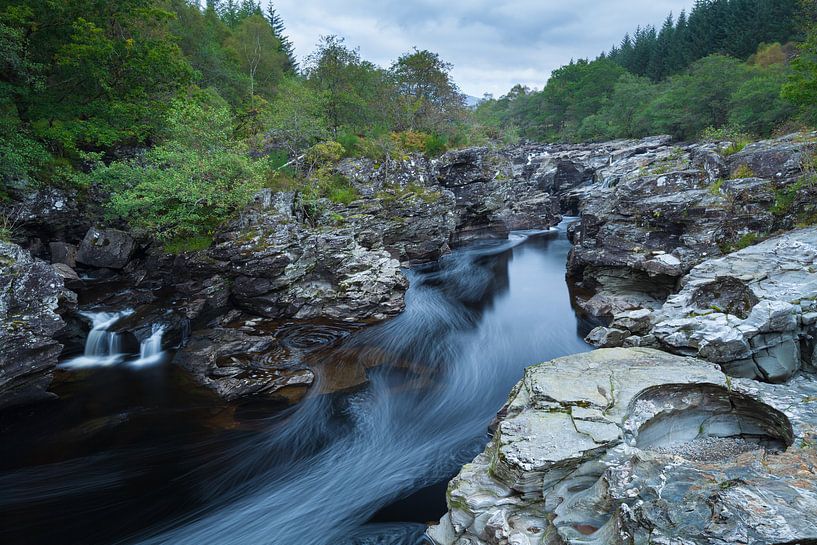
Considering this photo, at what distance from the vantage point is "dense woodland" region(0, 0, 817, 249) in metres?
13.8

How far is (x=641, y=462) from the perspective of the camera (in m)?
5.01

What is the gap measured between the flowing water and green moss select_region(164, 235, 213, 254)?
3596 millimetres

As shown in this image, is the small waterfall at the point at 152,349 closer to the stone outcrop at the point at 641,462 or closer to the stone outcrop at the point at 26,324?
the stone outcrop at the point at 26,324

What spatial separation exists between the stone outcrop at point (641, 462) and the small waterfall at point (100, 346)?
11.6 m

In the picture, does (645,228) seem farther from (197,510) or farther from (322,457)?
(197,510)

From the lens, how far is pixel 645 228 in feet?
51.4

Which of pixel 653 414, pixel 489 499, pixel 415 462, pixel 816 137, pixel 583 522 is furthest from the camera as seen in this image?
pixel 816 137

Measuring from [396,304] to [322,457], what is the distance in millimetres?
8375

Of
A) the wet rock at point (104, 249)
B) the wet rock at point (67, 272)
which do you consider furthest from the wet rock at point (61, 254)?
the wet rock at point (67, 272)

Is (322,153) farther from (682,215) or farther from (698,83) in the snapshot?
(698,83)

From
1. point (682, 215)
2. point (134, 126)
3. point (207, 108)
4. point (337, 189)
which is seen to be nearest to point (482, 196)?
point (337, 189)

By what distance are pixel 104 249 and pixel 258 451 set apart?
1107 cm

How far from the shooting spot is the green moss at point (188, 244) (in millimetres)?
14781

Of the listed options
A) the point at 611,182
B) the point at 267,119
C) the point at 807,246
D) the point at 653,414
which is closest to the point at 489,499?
the point at 653,414
